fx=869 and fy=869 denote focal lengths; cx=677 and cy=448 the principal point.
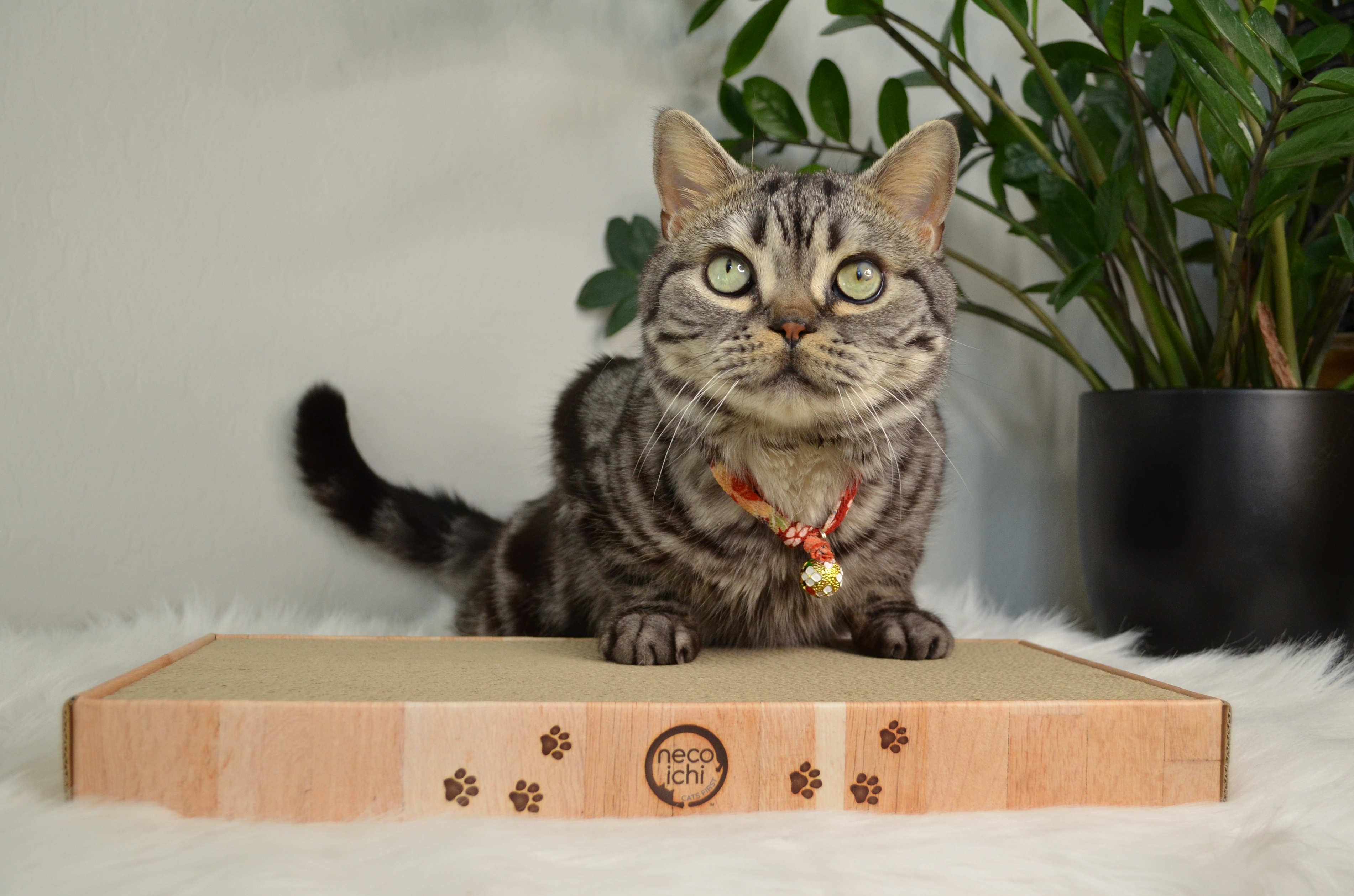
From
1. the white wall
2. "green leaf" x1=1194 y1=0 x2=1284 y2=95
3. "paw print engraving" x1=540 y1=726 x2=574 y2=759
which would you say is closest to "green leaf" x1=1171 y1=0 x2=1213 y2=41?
"green leaf" x1=1194 y1=0 x2=1284 y2=95

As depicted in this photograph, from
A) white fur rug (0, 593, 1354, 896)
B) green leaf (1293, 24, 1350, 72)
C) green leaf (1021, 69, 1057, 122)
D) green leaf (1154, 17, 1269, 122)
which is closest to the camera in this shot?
white fur rug (0, 593, 1354, 896)

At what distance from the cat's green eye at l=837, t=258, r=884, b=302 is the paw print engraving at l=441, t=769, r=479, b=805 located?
54 cm

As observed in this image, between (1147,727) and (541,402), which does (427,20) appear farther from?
(1147,727)

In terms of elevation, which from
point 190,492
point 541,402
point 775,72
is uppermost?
point 775,72

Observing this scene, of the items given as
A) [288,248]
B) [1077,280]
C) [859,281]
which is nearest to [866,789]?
[859,281]

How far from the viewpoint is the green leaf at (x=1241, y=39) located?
82 cm

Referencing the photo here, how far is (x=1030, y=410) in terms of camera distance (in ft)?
5.28

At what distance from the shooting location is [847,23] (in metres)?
1.28

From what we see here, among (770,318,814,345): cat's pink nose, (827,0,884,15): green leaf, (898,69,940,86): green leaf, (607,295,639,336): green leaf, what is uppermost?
(827,0,884,15): green leaf

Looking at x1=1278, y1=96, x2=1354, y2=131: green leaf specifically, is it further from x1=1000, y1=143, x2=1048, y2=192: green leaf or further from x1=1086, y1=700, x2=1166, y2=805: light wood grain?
x1=1086, y1=700, x2=1166, y2=805: light wood grain

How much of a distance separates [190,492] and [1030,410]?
1443 millimetres

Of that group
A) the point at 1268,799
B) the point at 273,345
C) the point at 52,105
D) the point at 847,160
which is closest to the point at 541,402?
the point at 273,345

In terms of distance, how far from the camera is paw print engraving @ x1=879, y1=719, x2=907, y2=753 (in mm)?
670

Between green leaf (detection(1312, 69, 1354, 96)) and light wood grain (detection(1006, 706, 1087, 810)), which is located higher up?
green leaf (detection(1312, 69, 1354, 96))
